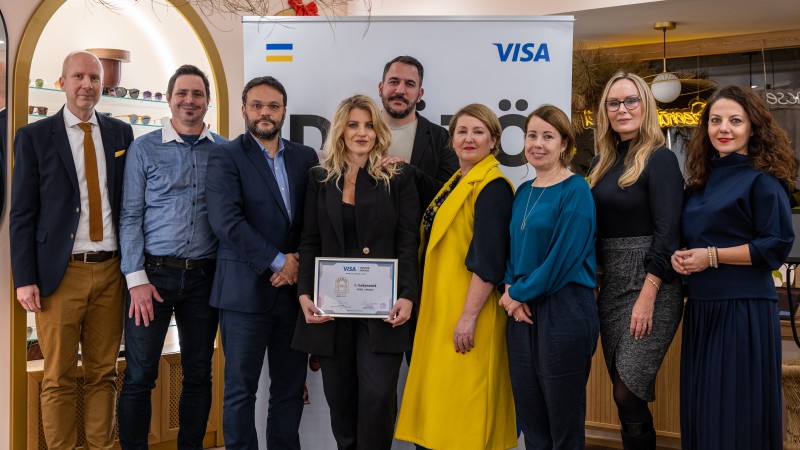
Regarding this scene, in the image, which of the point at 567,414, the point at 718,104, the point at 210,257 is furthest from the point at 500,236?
the point at 210,257

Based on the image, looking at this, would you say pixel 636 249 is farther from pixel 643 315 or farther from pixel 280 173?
pixel 280 173

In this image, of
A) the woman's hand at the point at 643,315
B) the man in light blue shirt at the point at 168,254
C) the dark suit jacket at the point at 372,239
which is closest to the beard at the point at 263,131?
the man in light blue shirt at the point at 168,254

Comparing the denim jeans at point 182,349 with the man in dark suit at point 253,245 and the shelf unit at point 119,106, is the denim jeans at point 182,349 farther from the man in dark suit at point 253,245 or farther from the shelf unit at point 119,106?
the shelf unit at point 119,106

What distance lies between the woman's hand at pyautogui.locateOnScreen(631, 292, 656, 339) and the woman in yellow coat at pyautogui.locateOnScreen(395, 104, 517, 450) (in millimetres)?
486

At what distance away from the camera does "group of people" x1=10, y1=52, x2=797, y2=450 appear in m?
2.94

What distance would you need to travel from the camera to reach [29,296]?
11.2 feet

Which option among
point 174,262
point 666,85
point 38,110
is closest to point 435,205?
point 174,262

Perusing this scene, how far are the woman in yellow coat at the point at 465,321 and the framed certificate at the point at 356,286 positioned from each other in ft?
0.52

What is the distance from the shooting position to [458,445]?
123 inches

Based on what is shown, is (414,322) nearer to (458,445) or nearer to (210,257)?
(458,445)

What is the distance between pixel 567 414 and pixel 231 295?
1386 mm

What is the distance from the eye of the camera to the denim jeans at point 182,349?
11.4 ft

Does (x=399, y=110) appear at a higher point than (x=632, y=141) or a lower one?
higher

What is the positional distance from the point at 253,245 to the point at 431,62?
122 centimetres
